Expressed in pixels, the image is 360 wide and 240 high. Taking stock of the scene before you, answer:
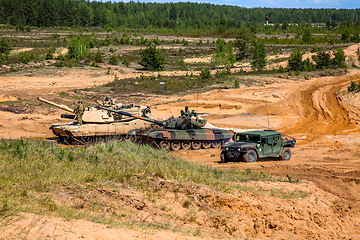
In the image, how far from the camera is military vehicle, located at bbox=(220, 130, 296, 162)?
16.3 metres

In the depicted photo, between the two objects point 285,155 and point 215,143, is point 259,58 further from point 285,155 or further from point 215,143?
point 285,155

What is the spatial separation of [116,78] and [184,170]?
119 feet

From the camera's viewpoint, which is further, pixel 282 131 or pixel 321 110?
pixel 321 110

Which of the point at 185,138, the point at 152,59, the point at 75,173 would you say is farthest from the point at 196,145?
the point at 152,59

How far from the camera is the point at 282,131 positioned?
26.5 metres

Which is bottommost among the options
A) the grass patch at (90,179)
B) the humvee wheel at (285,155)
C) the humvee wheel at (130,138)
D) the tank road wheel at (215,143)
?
the tank road wheel at (215,143)

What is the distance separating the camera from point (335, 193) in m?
12.5

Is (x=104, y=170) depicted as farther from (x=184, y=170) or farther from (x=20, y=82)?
(x=20, y=82)

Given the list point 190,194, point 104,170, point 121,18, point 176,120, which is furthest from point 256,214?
point 121,18

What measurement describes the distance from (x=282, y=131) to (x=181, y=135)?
922 centimetres

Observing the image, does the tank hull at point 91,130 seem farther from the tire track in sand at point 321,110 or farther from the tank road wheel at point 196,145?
the tire track in sand at point 321,110

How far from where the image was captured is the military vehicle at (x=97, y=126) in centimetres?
1998

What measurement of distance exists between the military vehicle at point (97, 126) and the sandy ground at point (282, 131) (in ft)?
10.6

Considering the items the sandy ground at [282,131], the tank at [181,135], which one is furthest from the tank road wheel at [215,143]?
the sandy ground at [282,131]
